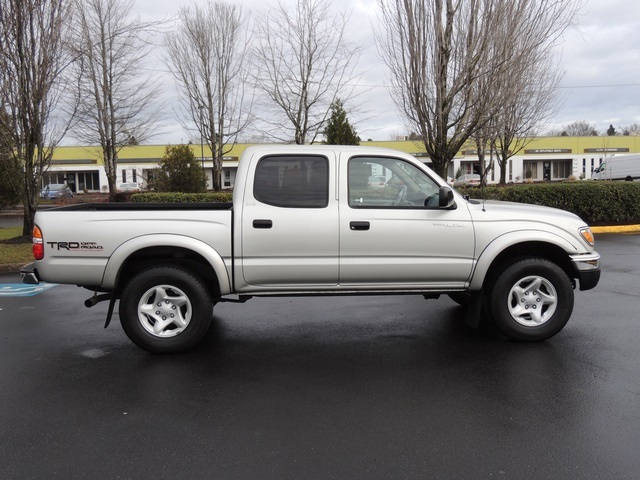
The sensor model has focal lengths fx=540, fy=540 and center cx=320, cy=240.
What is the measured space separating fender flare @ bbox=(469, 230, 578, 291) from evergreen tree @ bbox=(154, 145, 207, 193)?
1768cm

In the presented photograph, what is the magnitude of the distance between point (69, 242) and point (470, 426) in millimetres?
3808

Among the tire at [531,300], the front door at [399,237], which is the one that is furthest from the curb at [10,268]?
the tire at [531,300]

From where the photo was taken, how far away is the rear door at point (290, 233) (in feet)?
16.7

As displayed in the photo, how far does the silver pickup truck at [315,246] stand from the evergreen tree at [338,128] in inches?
559

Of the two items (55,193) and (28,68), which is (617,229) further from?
(55,193)

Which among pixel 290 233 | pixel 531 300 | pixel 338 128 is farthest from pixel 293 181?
pixel 338 128

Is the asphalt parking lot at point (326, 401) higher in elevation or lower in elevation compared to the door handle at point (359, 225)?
lower

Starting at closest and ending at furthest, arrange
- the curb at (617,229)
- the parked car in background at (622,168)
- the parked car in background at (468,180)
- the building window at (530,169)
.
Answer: the curb at (617,229) < the parked car in background at (622,168) < the parked car in background at (468,180) < the building window at (530,169)

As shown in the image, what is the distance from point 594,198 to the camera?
626 inches

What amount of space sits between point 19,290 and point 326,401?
6554 mm

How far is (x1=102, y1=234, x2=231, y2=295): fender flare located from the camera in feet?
16.4

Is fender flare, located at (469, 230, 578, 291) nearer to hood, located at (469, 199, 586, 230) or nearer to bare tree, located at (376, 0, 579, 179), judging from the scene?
hood, located at (469, 199, 586, 230)

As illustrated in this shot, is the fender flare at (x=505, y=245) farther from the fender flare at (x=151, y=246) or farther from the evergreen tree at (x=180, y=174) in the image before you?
the evergreen tree at (x=180, y=174)

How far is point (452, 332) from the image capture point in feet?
19.2
